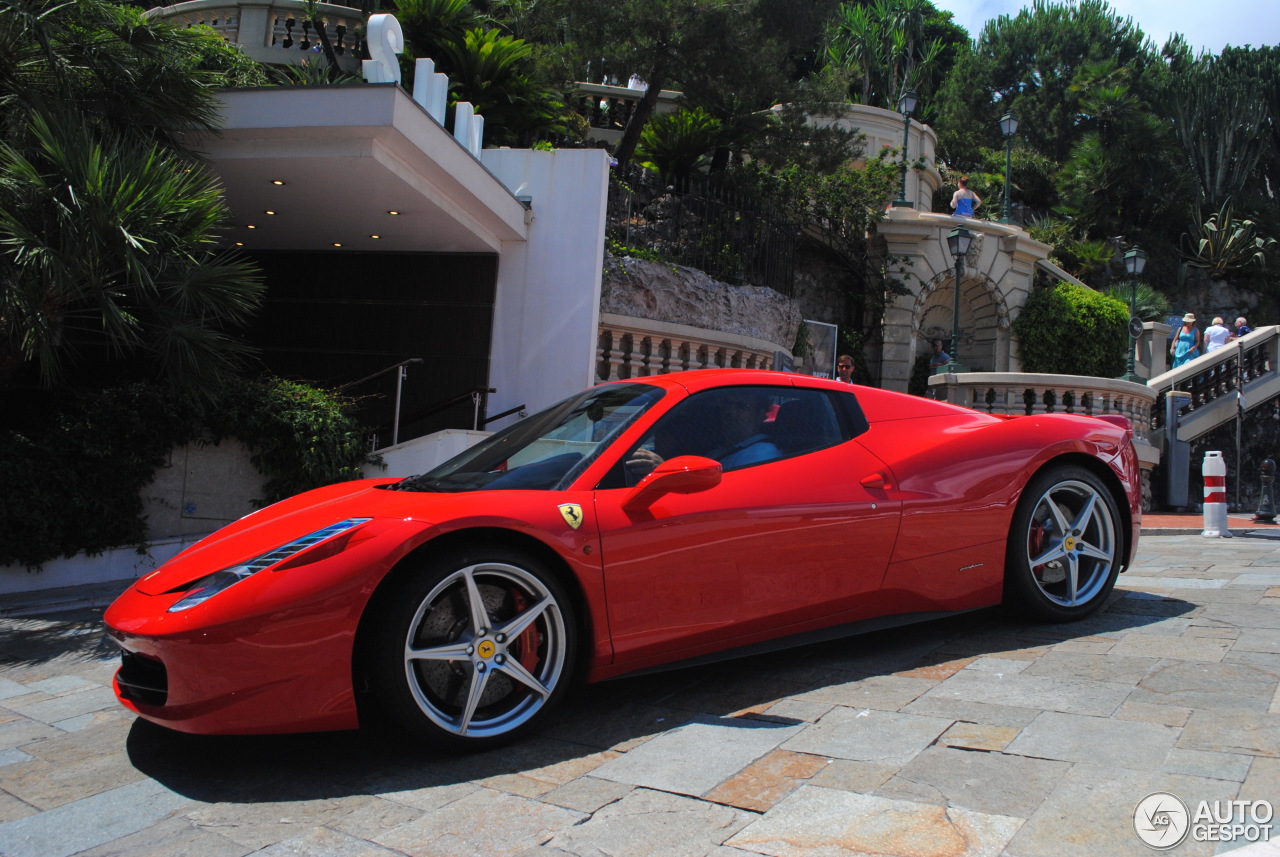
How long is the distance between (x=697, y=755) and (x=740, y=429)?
1331 millimetres

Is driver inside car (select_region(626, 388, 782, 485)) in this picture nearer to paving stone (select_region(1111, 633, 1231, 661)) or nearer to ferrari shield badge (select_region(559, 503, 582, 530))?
ferrari shield badge (select_region(559, 503, 582, 530))

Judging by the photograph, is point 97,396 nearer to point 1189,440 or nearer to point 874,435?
point 874,435

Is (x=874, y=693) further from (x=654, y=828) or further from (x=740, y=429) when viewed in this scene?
(x=654, y=828)

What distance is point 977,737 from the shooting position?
2.84m

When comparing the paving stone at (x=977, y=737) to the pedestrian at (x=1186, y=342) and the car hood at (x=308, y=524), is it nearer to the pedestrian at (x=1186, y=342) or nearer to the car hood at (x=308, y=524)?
the car hood at (x=308, y=524)

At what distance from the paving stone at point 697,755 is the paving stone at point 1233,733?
1.18m

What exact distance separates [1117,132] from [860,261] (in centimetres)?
2273

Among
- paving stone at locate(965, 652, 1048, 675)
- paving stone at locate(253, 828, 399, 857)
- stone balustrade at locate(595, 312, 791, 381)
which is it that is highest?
stone balustrade at locate(595, 312, 791, 381)

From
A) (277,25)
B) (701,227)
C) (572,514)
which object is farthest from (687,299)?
(277,25)

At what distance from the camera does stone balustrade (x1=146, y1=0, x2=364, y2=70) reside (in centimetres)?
1897

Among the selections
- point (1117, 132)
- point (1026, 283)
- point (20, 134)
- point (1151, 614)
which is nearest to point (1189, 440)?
point (1026, 283)

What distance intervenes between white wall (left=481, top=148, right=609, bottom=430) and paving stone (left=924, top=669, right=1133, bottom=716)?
6.75 metres

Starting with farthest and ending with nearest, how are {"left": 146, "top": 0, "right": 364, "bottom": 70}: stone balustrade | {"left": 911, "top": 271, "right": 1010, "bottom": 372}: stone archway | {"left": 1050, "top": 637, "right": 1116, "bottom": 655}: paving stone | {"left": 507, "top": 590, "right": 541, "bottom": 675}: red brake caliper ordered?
1. {"left": 911, "top": 271, "right": 1010, "bottom": 372}: stone archway
2. {"left": 146, "top": 0, "right": 364, "bottom": 70}: stone balustrade
3. {"left": 1050, "top": 637, "right": 1116, "bottom": 655}: paving stone
4. {"left": 507, "top": 590, "right": 541, "bottom": 675}: red brake caliper

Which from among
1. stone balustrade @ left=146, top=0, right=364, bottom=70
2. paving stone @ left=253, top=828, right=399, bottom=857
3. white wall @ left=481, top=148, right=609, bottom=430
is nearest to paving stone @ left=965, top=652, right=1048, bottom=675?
paving stone @ left=253, top=828, right=399, bottom=857
